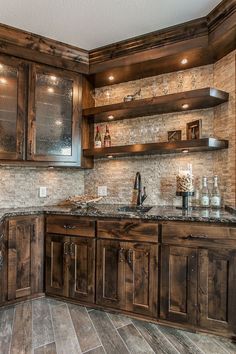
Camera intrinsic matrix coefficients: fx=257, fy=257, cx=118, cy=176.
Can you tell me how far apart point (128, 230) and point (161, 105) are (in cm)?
128

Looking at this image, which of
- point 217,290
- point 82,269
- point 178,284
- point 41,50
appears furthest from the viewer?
point 41,50

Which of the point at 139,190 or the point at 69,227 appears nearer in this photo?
the point at 69,227

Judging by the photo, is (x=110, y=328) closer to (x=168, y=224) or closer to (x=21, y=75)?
(x=168, y=224)

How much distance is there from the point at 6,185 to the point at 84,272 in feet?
4.11

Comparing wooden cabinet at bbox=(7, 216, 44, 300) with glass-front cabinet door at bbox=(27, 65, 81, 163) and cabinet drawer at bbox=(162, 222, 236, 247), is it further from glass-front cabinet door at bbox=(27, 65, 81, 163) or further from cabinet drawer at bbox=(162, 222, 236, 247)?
cabinet drawer at bbox=(162, 222, 236, 247)

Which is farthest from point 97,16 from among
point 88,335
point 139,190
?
point 88,335

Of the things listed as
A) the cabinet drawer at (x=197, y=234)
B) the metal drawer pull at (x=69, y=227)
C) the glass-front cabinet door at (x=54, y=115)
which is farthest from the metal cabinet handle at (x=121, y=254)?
the glass-front cabinet door at (x=54, y=115)

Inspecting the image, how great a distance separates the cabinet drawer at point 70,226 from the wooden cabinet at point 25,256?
0.12m

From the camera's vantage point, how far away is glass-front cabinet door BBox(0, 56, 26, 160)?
2.48 meters

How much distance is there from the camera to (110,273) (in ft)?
7.54

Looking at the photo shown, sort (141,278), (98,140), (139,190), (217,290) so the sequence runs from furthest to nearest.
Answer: (98,140)
(139,190)
(141,278)
(217,290)

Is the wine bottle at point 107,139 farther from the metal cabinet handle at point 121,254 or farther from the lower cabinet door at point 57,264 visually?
the metal cabinet handle at point 121,254

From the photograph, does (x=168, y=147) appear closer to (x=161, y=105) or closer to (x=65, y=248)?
(x=161, y=105)

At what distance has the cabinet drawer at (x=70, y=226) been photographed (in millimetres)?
2379
